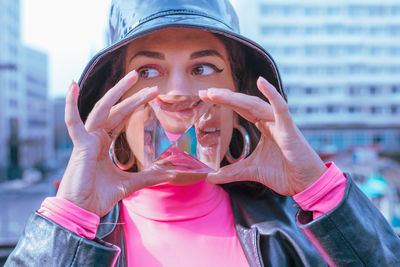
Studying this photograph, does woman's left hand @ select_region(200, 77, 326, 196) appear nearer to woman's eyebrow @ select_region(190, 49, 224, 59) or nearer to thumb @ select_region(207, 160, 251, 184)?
thumb @ select_region(207, 160, 251, 184)

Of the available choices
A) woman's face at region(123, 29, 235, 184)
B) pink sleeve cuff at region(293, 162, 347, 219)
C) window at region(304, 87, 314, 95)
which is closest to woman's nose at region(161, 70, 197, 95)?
woman's face at region(123, 29, 235, 184)

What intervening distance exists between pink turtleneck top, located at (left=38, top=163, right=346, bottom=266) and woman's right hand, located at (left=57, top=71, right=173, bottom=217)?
A: 49mm

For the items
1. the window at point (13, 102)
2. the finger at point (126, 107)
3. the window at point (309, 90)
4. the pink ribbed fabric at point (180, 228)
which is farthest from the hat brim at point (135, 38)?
the window at point (13, 102)

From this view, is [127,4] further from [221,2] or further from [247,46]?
[247,46]

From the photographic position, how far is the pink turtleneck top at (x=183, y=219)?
111 cm

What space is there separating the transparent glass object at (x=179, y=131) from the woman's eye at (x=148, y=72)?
0.57ft

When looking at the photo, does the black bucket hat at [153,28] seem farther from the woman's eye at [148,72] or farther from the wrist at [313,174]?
the wrist at [313,174]

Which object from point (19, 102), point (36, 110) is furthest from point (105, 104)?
point (36, 110)

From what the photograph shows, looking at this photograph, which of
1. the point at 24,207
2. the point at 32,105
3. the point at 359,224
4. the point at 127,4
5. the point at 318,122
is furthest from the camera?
the point at 32,105

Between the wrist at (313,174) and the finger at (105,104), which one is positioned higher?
the finger at (105,104)

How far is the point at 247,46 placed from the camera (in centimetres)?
142

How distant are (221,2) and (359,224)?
2.89 ft

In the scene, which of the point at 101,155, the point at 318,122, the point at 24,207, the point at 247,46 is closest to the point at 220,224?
the point at 101,155

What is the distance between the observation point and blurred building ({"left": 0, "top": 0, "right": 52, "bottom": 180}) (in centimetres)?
3105
